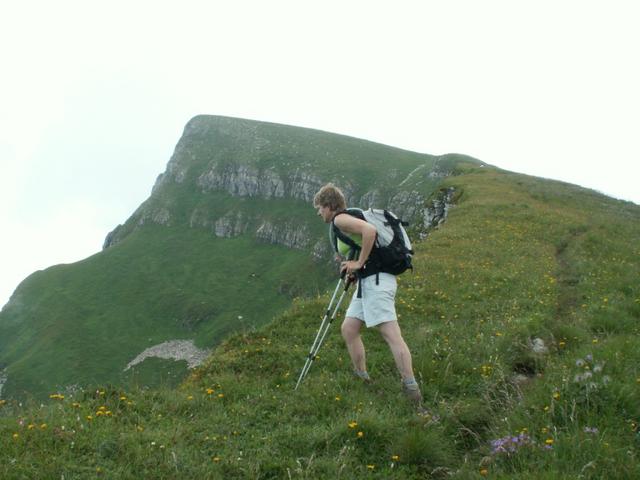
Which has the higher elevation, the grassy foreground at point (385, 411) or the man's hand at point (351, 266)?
the man's hand at point (351, 266)

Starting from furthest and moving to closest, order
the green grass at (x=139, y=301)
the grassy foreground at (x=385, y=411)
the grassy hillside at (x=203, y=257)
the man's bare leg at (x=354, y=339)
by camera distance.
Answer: the grassy hillside at (x=203, y=257)
the green grass at (x=139, y=301)
the man's bare leg at (x=354, y=339)
the grassy foreground at (x=385, y=411)

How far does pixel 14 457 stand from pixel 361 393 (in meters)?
4.95

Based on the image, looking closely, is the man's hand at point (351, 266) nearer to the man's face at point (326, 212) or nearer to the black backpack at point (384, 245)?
the black backpack at point (384, 245)

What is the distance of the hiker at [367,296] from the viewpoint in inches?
300

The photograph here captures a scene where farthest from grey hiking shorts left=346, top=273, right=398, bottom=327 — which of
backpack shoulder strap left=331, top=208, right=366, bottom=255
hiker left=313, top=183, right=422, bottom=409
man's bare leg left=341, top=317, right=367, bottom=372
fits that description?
backpack shoulder strap left=331, top=208, right=366, bottom=255

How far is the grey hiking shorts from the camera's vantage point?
7.82m

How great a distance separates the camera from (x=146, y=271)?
137 metres

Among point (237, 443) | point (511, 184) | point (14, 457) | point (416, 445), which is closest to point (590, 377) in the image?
point (416, 445)

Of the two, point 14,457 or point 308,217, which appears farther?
point 308,217

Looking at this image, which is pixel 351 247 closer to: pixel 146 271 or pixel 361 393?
pixel 361 393

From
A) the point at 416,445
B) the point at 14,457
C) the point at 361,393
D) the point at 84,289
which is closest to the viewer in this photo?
the point at 14,457

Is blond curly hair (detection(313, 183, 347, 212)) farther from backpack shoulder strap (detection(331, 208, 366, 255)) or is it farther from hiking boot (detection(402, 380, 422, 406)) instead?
hiking boot (detection(402, 380, 422, 406))

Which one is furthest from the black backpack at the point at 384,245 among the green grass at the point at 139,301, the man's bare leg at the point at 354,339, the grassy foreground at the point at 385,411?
the green grass at the point at 139,301

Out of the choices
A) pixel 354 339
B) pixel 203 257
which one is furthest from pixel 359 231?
pixel 203 257
